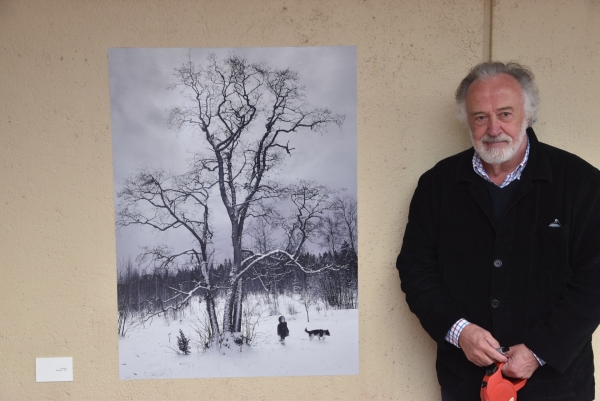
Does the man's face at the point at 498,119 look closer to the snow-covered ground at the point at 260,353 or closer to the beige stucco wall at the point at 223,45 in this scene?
the beige stucco wall at the point at 223,45

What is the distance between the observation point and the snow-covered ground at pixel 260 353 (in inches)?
86.7

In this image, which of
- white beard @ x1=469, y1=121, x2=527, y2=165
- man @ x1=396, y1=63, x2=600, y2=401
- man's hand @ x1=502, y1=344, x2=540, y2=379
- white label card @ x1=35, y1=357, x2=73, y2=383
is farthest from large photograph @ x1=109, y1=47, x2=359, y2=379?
man's hand @ x1=502, y1=344, x2=540, y2=379

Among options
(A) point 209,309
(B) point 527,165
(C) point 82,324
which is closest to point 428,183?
(B) point 527,165

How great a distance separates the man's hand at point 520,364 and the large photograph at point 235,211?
0.73 metres

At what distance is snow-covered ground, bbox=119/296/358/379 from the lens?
2201 mm

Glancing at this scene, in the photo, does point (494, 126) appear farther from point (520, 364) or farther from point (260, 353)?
point (260, 353)

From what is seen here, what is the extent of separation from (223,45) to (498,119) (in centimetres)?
121

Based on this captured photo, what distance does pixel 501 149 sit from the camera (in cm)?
178

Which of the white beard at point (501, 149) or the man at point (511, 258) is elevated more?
the white beard at point (501, 149)

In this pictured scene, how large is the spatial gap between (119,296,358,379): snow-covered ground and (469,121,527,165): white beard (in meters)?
0.92

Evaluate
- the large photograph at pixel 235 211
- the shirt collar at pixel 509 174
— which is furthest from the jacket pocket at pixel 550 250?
the large photograph at pixel 235 211

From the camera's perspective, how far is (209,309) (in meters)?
2.21

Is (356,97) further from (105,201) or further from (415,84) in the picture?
(105,201)

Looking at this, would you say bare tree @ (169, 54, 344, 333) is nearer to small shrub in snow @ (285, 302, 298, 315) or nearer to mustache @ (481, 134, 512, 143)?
small shrub in snow @ (285, 302, 298, 315)
